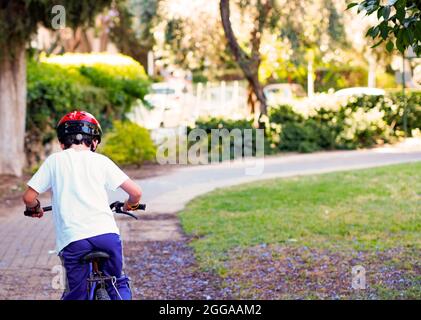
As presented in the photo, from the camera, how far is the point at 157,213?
12.8 meters

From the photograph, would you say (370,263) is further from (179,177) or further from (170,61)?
(170,61)

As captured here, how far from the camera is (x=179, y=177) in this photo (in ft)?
56.0

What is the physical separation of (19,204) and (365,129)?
1178 centimetres

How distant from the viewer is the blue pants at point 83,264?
5.04 metres

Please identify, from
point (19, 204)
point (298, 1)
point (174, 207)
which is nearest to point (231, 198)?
point (174, 207)

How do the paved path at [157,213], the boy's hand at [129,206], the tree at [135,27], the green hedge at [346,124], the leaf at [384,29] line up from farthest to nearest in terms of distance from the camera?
the tree at [135,27] → the green hedge at [346,124] → the paved path at [157,213] → the leaf at [384,29] → the boy's hand at [129,206]

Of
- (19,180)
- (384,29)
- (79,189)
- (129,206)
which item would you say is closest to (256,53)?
(19,180)

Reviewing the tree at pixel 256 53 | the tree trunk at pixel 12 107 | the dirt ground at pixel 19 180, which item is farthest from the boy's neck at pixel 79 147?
the tree at pixel 256 53

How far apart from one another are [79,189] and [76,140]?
32 cm

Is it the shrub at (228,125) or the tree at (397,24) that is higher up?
the tree at (397,24)

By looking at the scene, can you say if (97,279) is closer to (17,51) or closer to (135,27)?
(17,51)

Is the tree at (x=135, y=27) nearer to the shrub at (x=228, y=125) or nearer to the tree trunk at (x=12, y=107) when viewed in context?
the tree trunk at (x=12, y=107)

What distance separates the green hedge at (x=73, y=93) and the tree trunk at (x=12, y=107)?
2.89ft
